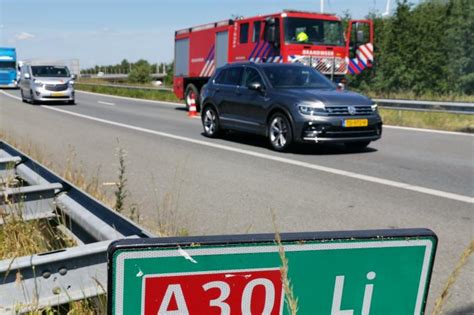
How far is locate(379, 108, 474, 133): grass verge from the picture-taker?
1458 cm

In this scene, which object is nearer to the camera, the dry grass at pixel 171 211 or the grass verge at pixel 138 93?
the dry grass at pixel 171 211

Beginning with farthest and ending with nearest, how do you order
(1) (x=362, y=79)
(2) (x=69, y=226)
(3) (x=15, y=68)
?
1. (3) (x=15, y=68)
2. (1) (x=362, y=79)
3. (2) (x=69, y=226)

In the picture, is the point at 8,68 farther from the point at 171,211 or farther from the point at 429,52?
the point at 171,211

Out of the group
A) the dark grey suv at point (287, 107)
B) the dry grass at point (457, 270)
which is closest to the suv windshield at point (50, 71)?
the dark grey suv at point (287, 107)

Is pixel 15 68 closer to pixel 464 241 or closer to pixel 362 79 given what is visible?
pixel 362 79

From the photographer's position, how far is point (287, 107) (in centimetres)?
985

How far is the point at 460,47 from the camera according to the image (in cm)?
3353

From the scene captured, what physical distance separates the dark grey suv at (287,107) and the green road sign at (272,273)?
8.35m

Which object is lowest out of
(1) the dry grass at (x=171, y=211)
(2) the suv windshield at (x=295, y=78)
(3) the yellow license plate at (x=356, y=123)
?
(1) the dry grass at (x=171, y=211)

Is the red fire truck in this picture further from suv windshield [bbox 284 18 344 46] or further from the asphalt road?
the asphalt road

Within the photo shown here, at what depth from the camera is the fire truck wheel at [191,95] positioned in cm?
2136

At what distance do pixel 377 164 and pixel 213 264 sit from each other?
8.08 m

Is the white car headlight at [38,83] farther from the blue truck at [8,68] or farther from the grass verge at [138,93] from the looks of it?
the blue truck at [8,68]

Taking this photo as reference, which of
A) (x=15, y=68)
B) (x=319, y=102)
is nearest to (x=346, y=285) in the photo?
(x=319, y=102)
